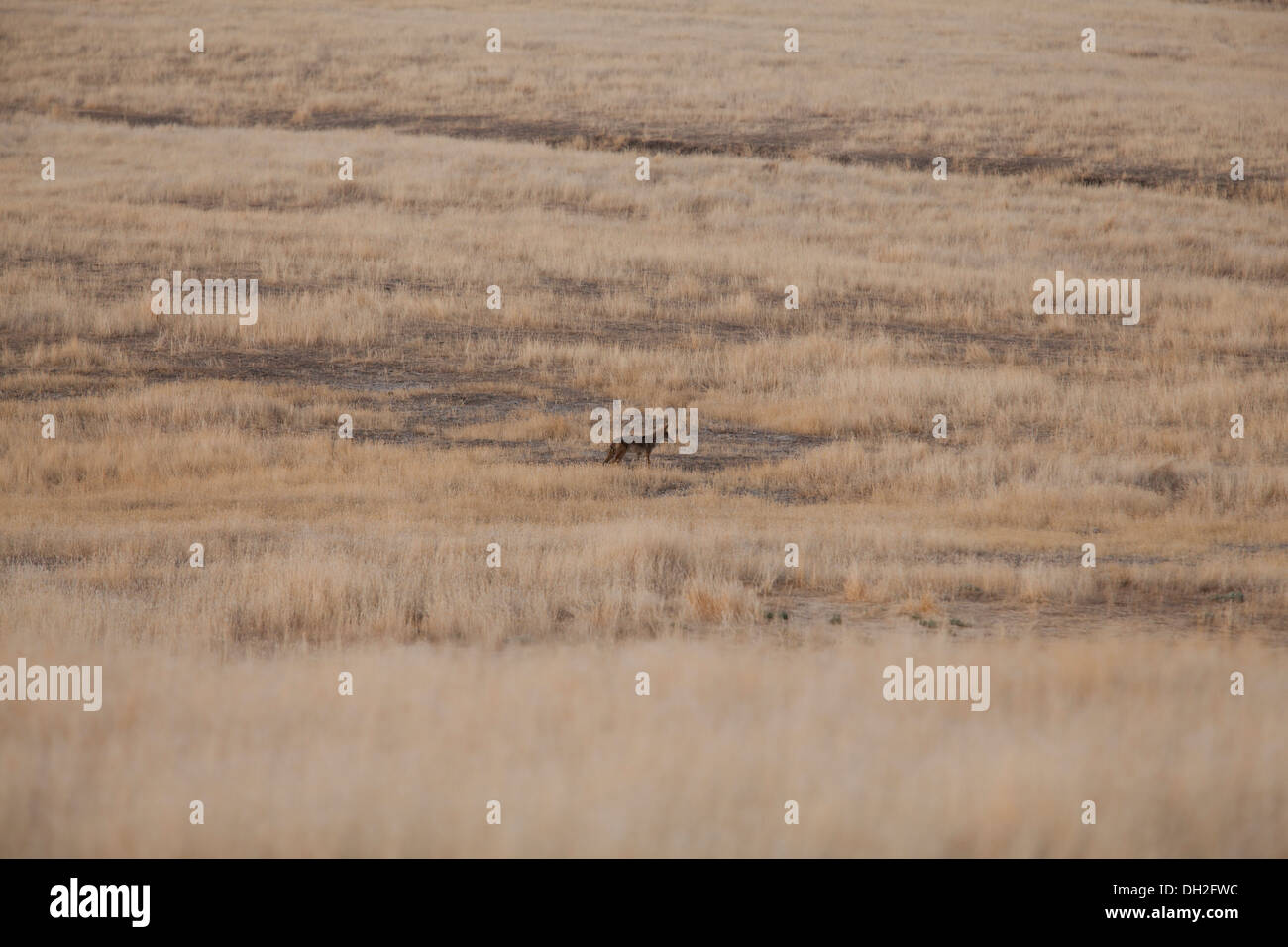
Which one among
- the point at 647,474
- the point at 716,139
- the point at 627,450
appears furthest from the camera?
the point at 716,139

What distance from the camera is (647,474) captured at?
52.3ft

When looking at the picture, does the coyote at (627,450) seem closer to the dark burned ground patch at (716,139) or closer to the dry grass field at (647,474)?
the dry grass field at (647,474)

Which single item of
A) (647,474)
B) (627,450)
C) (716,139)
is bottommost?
(647,474)

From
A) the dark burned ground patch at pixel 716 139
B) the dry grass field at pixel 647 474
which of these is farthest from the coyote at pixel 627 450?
the dark burned ground patch at pixel 716 139

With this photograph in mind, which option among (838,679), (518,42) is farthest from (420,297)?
(518,42)

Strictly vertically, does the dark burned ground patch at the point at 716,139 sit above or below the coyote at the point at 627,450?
above

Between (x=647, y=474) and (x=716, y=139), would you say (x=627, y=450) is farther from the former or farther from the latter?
(x=716, y=139)

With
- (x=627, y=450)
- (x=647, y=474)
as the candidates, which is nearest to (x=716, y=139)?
(x=627, y=450)

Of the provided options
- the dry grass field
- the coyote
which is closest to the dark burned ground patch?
the dry grass field

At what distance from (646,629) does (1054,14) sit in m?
62.7

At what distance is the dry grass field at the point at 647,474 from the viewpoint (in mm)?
6109

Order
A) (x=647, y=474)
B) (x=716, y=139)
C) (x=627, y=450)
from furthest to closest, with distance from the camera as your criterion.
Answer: (x=716, y=139)
(x=627, y=450)
(x=647, y=474)

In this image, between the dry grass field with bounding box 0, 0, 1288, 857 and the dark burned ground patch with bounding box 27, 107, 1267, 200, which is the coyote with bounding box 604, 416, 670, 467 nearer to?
the dry grass field with bounding box 0, 0, 1288, 857
